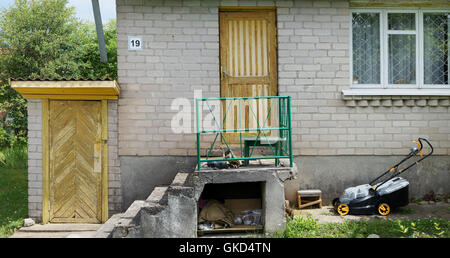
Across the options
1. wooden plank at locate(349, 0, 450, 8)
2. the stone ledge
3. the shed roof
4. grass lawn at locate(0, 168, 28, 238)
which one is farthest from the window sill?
grass lawn at locate(0, 168, 28, 238)

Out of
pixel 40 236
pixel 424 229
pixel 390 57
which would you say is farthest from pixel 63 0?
pixel 424 229

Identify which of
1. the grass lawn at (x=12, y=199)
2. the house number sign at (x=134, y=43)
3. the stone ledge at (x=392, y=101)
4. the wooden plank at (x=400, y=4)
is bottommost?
the grass lawn at (x=12, y=199)

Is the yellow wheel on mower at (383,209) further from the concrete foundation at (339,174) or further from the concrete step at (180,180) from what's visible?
the concrete step at (180,180)

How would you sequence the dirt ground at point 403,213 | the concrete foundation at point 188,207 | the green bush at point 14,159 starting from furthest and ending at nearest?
the green bush at point 14,159 → the dirt ground at point 403,213 → the concrete foundation at point 188,207

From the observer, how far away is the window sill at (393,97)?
20.9 ft

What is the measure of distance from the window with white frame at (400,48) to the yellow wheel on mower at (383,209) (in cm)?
216

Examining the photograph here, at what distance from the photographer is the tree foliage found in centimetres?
1595

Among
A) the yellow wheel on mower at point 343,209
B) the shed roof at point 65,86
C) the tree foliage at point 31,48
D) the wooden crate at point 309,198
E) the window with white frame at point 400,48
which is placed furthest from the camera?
the tree foliage at point 31,48

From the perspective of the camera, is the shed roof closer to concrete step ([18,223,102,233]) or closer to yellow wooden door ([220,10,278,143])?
yellow wooden door ([220,10,278,143])

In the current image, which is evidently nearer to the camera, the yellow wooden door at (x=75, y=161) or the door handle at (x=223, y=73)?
the yellow wooden door at (x=75, y=161)

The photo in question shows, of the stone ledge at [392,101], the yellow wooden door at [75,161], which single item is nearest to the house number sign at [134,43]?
the yellow wooden door at [75,161]

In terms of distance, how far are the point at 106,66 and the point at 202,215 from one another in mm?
19135

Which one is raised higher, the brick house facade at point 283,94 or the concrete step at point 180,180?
the brick house facade at point 283,94

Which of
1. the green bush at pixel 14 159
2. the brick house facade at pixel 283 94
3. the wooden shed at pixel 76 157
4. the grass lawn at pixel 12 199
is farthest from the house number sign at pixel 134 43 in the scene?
the green bush at pixel 14 159
